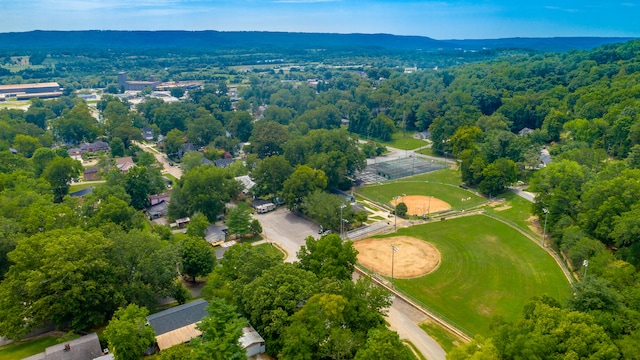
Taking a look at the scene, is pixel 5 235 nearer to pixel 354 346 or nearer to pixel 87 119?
pixel 354 346

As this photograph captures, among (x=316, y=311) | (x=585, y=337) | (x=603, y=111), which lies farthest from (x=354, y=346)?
(x=603, y=111)

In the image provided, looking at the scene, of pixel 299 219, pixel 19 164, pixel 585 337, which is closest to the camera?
pixel 585 337

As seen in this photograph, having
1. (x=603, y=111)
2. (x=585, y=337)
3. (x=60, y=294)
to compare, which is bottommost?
(x=60, y=294)

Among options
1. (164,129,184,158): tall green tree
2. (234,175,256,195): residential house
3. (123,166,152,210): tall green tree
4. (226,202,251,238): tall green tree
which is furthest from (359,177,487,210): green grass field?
(164,129,184,158): tall green tree

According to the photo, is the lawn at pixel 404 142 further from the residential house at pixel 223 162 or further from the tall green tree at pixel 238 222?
the tall green tree at pixel 238 222

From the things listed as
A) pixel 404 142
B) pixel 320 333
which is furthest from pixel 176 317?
pixel 404 142

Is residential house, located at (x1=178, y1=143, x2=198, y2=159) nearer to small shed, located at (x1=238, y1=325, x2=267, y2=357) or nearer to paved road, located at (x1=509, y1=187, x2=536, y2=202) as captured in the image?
paved road, located at (x1=509, y1=187, x2=536, y2=202)

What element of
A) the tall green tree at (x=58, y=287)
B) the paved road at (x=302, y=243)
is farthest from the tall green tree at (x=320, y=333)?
the tall green tree at (x=58, y=287)
